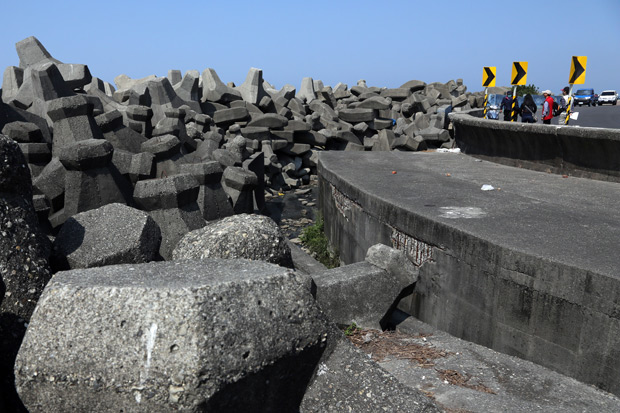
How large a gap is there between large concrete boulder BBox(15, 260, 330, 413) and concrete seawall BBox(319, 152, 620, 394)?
6.73 feet

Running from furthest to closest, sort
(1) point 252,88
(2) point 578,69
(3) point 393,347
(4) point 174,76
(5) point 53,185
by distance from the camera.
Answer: (4) point 174,76 < (1) point 252,88 < (2) point 578,69 < (5) point 53,185 < (3) point 393,347

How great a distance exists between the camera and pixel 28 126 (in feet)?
20.7

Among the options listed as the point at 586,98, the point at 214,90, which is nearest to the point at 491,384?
the point at 214,90

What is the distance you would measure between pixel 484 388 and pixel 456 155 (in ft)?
22.7

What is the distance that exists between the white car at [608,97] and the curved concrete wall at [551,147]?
32045 millimetres

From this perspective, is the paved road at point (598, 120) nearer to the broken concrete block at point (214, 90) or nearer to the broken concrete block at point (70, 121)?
the broken concrete block at point (214, 90)

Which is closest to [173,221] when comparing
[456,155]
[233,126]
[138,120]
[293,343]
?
[293,343]

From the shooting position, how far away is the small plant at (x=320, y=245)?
725 cm

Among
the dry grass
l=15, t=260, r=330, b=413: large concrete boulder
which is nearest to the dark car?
the dry grass

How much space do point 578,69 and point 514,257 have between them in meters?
8.95

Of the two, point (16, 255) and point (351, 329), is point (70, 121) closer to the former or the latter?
point (351, 329)

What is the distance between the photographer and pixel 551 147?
7.21 meters

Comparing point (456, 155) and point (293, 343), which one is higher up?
point (293, 343)

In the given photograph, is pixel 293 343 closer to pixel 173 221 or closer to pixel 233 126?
A: pixel 173 221
